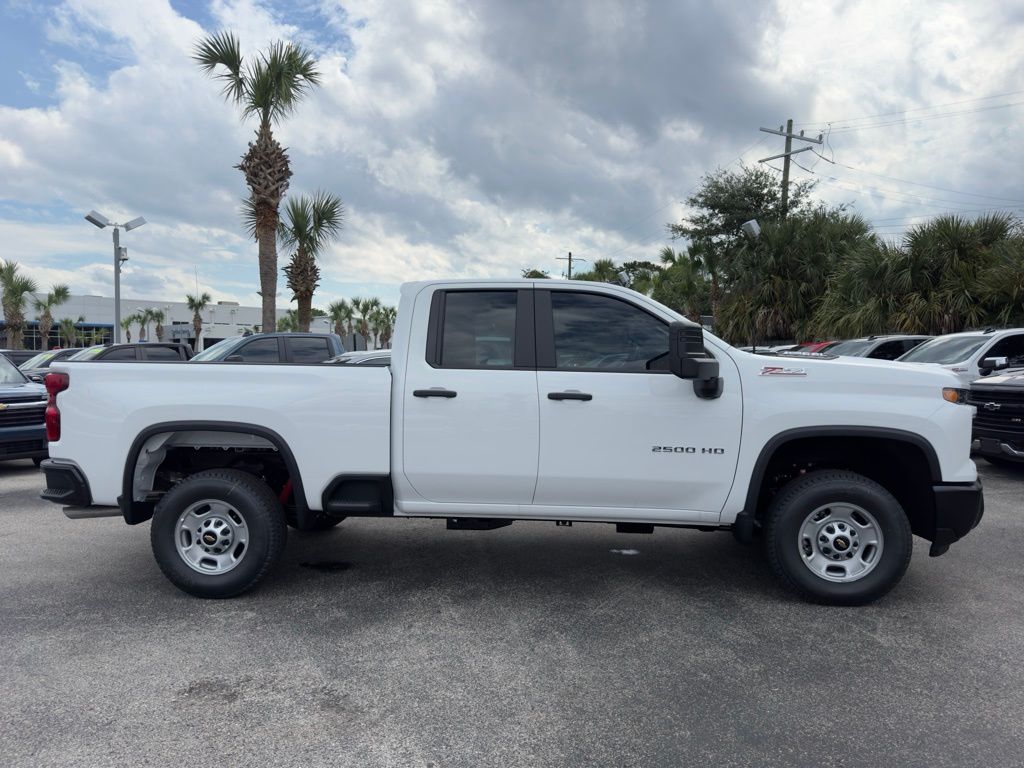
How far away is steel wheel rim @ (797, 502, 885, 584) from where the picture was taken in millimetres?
4379

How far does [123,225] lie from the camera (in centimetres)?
2145

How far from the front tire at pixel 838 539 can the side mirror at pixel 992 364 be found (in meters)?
6.61

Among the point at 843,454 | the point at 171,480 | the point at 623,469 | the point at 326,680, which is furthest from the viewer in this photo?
the point at 171,480

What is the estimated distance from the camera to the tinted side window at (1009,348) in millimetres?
10539

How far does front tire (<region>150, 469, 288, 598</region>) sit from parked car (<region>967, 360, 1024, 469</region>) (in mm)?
7940

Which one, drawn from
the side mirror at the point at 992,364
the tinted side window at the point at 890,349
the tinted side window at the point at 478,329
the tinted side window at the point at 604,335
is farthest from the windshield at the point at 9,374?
the tinted side window at the point at 890,349

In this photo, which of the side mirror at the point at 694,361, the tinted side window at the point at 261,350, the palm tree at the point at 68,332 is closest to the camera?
the side mirror at the point at 694,361

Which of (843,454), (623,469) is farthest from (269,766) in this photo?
(843,454)

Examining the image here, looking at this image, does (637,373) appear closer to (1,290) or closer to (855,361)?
(855,361)

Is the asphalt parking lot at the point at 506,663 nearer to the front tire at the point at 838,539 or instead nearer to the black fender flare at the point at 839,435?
the front tire at the point at 838,539

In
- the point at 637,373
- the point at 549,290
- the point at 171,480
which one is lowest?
the point at 171,480

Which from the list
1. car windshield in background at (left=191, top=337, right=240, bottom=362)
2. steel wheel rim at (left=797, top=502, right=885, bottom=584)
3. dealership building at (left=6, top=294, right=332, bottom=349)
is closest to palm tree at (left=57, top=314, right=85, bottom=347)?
dealership building at (left=6, top=294, right=332, bottom=349)

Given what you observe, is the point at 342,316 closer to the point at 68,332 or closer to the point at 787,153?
the point at 68,332

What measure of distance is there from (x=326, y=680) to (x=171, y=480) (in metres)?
2.22
